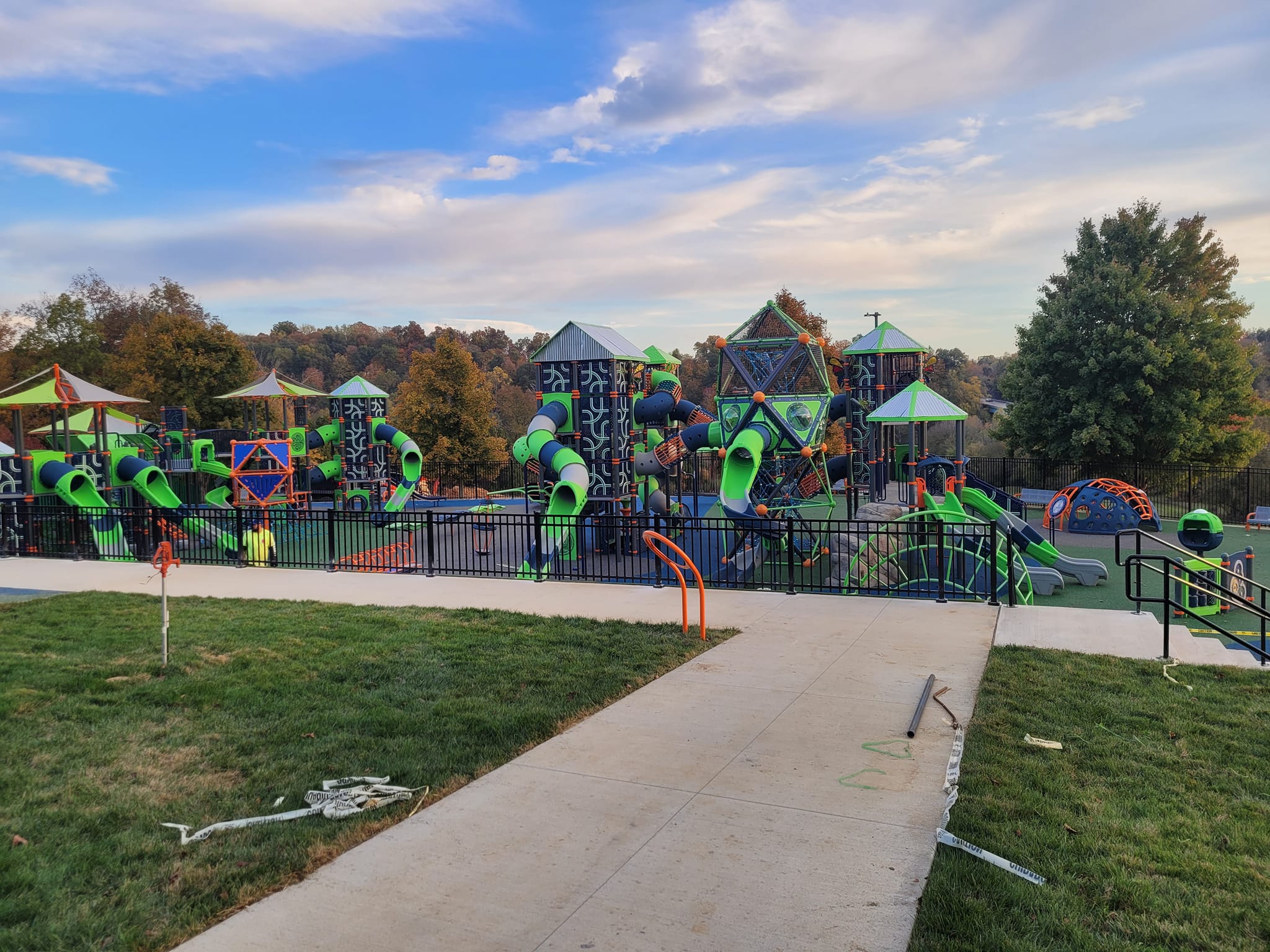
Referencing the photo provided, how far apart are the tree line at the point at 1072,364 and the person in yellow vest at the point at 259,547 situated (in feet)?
25.4

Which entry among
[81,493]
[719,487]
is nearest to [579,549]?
[719,487]

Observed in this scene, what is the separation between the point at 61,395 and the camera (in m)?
23.2

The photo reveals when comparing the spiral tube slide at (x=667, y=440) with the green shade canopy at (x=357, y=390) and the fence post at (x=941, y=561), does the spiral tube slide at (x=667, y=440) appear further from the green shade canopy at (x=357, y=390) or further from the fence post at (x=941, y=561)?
the green shade canopy at (x=357, y=390)

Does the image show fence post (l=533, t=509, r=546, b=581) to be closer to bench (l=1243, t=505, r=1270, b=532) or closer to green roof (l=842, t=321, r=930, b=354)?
green roof (l=842, t=321, r=930, b=354)

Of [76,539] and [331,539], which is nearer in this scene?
[331,539]

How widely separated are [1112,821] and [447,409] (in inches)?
1349

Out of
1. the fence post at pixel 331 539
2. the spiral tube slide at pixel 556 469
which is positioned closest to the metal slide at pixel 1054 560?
the spiral tube slide at pixel 556 469

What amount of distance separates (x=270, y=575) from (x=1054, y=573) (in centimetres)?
1310

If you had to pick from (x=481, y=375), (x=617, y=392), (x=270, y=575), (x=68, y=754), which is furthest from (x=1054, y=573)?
(x=481, y=375)

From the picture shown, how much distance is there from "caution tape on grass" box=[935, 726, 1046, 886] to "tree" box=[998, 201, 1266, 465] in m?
26.7

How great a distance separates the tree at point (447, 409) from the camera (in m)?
37.6

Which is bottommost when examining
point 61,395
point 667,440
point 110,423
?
point 667,440

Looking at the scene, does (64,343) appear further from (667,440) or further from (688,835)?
(688,835)

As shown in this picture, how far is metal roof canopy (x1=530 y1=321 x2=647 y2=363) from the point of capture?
1964cm
